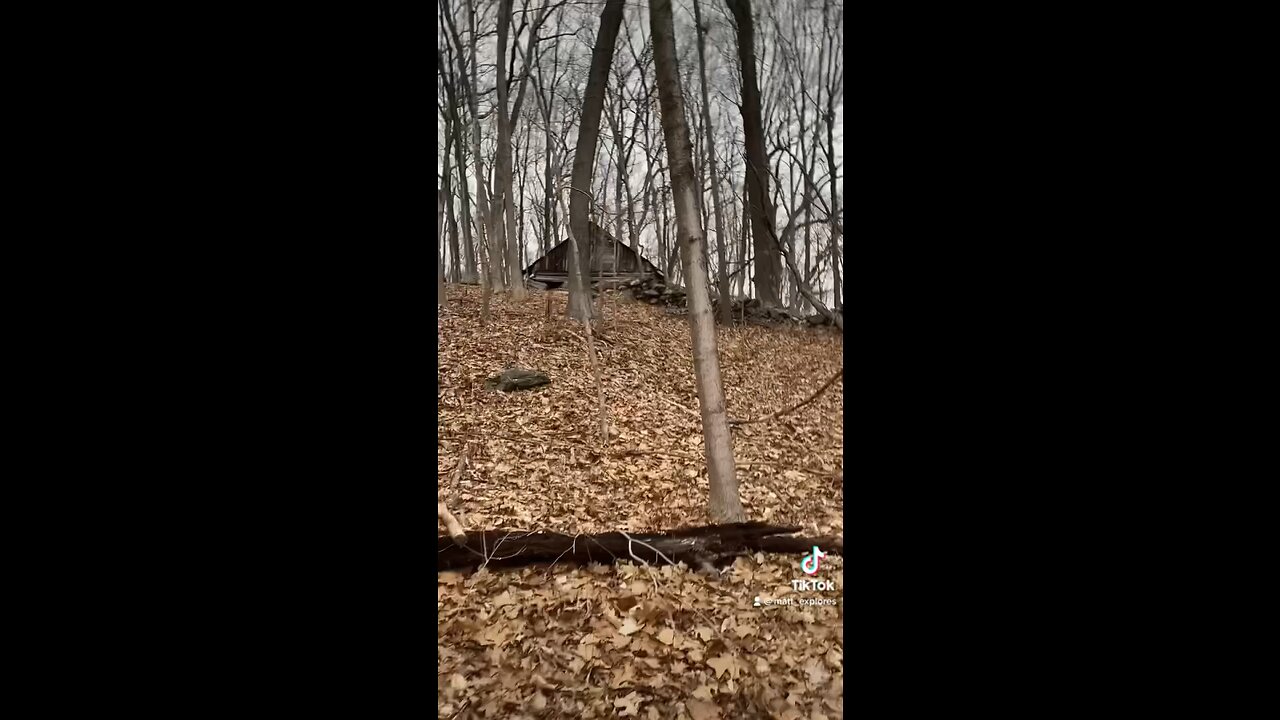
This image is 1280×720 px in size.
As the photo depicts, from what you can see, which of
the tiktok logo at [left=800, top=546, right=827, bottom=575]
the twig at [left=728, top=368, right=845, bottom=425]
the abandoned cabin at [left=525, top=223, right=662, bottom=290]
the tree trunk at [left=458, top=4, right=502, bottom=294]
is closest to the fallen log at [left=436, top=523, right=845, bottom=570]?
the tiktok logo at [left=800, top=546, right=827, bottom=575]

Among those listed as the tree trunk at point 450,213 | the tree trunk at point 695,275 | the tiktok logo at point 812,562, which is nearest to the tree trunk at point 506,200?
the tree trunk at point 450,213

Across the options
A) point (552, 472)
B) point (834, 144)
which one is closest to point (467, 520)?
point (552, 472)

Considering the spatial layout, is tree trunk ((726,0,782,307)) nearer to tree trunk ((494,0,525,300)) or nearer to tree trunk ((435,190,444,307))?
tree trunk ((494,0,525,300))

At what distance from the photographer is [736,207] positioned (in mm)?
2180

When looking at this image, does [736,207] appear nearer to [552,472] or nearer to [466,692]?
[552,472]

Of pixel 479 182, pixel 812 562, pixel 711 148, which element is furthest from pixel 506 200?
pixel 812 562

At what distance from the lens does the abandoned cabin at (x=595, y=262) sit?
2215 millimetres

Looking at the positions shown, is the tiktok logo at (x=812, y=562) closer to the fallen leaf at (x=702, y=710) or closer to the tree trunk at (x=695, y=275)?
the tree trunk at (x=695, y=275)

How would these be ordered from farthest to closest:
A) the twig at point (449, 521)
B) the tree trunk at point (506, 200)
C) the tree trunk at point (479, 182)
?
the tree trunk at point (506, 200), the tree trunk at point (479, 182), the twig at point (449, 521)

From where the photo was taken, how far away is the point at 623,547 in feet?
6.72

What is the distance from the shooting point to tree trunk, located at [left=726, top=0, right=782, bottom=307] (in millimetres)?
2146

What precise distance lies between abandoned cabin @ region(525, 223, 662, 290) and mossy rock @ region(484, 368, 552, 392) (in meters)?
0.36

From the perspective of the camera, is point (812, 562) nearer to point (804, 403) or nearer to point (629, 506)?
point (804, 403)

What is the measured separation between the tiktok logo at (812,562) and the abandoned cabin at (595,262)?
1.26 metres
